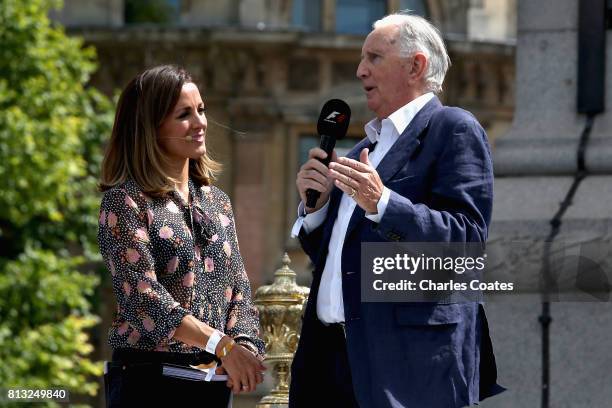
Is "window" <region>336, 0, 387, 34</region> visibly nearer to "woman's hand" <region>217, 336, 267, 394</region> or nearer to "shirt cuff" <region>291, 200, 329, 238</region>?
"shirt cuff" <region>291, 200, 329, 238</region>

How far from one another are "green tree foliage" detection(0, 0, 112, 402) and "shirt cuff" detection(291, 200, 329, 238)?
16643 millimetres

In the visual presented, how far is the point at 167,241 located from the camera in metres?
5.68

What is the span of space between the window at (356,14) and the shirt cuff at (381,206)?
25.9 m

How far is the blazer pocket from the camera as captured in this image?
17.7ft

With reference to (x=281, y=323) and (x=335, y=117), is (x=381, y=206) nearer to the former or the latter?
(x=335, y=117)

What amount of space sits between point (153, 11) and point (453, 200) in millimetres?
25988

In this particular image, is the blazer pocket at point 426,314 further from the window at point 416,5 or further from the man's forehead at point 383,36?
the window at point 416,5

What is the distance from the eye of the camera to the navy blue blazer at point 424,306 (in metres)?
5.36

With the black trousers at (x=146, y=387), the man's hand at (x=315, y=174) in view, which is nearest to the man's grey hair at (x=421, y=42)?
the man's hand at (x=315, y=174)

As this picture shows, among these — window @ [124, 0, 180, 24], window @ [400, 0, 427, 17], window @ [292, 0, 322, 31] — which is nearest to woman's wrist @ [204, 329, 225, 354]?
window @ [124, 0, 180, 24]

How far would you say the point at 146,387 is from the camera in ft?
18.5

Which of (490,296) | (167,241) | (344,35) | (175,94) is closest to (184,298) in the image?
(167,241)

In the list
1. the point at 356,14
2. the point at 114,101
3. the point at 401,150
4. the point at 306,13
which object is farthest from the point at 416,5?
the point at 401,150
